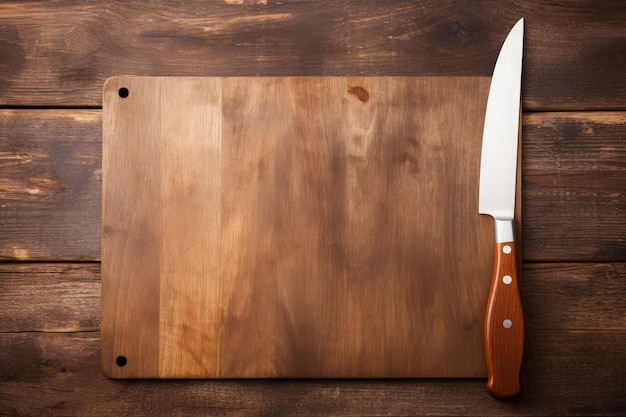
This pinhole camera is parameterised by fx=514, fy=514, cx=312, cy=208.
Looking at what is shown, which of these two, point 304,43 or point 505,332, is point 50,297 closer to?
point 304,43

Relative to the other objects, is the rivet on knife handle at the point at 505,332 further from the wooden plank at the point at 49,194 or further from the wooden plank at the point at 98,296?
the wooden plank at the point at 49,194

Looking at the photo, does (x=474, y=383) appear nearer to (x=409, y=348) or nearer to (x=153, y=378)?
(x=409, y=348)

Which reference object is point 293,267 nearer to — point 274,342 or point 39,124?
point 274,342

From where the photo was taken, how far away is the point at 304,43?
718 mm

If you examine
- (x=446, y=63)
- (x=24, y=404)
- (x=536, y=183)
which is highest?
(x=446, y=63)

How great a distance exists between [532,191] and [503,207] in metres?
0.06

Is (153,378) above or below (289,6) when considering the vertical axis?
below

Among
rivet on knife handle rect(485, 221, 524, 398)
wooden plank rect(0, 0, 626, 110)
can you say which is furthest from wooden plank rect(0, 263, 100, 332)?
rivet on knife handle rect(485, 221, 524, 398)

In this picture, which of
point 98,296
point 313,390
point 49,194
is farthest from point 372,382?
point 49,194

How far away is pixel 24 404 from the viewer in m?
0.71

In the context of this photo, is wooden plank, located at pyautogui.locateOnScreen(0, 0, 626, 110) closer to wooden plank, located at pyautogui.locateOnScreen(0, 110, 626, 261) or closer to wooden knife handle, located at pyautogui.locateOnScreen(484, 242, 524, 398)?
wooden plank, located at pyautogui.locateOnScreen(0, 110, 626, 261)

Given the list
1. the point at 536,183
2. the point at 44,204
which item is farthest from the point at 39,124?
the point at 536,183

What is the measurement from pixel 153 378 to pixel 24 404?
0.18 m

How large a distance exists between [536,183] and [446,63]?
0.21m
